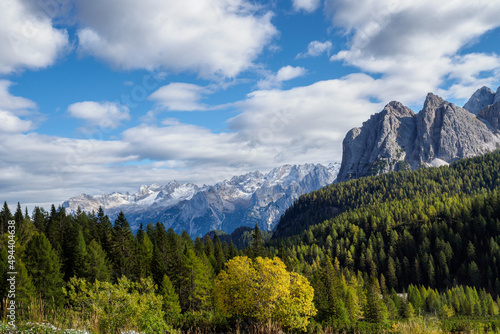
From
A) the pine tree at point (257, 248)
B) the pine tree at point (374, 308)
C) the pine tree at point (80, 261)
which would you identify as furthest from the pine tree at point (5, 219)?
the pine tree at point (374, 308)

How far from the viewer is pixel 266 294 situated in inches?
1635

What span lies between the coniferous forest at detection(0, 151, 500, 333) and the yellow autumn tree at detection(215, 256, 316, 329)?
158mm

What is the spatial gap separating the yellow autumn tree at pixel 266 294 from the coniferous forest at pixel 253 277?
0.52 feet

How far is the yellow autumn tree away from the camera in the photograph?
4075 cm

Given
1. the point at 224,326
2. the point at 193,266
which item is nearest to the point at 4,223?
the point at 193,266

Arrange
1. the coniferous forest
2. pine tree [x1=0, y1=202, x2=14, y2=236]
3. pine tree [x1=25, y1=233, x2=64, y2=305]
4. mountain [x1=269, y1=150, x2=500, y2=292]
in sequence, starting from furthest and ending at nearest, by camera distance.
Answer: mountain [x1=269, y1=150, x2=500, y2=292] → pine tree [x1=0, y1=202, x2=14, y2=236] → pine tree [x1=25, y1=233, x2=64, y2=305] → the coniferous forest

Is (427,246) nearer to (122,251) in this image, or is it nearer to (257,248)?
(257,248)

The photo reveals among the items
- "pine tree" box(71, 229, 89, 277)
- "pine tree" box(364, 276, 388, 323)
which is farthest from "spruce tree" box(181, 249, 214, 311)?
"pine tree" box(364, 276, 388, 323)

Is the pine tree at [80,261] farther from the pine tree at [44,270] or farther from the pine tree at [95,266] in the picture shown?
the pine tree at [44,270]

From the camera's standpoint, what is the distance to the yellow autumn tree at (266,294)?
40.8 metres

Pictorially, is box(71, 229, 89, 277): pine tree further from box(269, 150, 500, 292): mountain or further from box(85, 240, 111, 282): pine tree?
box(269, 150, 500, 292): mountain

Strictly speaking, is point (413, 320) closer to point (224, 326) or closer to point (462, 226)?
point (224, 326)

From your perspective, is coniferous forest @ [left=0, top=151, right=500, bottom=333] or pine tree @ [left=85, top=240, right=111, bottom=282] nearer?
coniferous forest @ [left=0, top=151, right=500, bottom=333]

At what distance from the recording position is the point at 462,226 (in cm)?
16600
